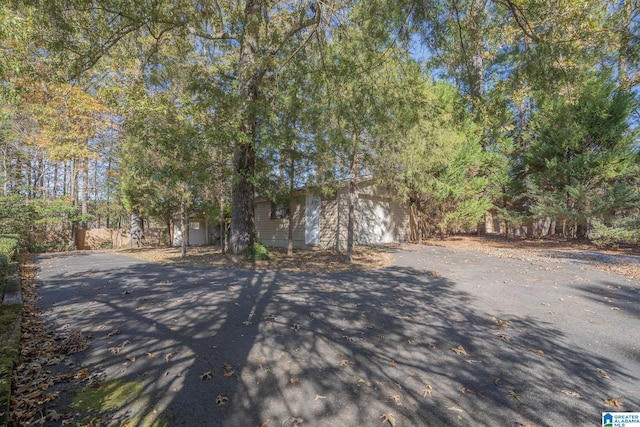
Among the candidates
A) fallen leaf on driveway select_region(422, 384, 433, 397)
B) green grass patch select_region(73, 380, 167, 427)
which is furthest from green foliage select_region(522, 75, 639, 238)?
green grass patch select_region(73, 380, 167, 427)

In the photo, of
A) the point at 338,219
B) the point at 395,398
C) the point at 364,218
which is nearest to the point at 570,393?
the point at 395,398

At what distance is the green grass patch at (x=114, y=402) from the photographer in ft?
6.91

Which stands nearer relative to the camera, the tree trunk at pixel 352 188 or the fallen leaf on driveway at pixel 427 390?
the fallen leaf on driveway at pixel 427 390

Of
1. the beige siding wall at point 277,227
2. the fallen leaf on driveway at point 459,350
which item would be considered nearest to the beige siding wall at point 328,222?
the beige siding wall at point 277,227

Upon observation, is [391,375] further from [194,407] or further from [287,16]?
[287,16]

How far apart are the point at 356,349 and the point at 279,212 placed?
13.1m

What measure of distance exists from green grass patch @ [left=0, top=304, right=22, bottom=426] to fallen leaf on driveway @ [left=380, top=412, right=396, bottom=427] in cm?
244

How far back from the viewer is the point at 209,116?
589cm

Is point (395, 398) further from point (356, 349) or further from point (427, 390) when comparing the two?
point (356, 349)

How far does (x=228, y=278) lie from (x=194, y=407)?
4.87 metres

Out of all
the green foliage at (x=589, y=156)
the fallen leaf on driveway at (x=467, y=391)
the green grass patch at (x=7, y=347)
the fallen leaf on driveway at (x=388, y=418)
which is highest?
the green foliage at (x=589, y=156)

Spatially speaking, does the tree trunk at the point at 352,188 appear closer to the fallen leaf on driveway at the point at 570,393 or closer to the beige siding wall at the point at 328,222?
the beige siding wall at the point at 328,222

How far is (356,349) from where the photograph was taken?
3328mm

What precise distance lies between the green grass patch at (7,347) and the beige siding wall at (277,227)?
10595 millimetres
